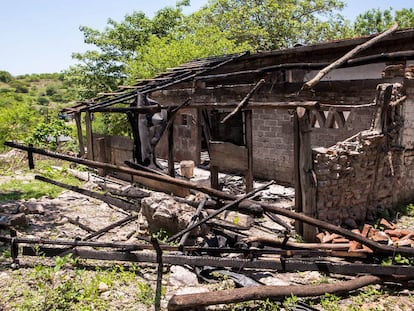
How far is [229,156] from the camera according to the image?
831 centimetres

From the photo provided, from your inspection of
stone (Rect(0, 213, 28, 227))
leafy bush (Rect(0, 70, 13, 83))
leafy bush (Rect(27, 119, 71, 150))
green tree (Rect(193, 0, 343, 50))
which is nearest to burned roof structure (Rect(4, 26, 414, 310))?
stone (Rect(0, 213, 28, 227))

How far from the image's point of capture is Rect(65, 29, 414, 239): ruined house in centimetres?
673

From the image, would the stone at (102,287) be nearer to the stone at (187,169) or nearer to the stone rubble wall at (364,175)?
the stone rubble wall at (364,175)

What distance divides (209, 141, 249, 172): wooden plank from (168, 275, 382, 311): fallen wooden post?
3.94 metres

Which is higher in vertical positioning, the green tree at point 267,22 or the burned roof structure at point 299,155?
the green tree at point 267,22


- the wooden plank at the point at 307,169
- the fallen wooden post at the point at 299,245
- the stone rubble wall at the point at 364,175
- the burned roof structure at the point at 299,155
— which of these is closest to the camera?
the burned roof structure at the point at 299,155

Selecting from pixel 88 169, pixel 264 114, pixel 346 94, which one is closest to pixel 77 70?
pixel 88 169

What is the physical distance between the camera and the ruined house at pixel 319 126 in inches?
265

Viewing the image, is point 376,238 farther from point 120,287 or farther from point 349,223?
point 120,287

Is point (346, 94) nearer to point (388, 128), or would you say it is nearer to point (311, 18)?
point (388, 128)

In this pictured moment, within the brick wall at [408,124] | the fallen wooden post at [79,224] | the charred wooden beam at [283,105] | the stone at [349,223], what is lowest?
the stone at [349,223]

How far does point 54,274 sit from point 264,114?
26.3 feet

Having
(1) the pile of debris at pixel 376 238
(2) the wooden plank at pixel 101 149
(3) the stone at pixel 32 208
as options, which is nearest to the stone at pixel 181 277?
(1) the pile of debris at pixel 376 238

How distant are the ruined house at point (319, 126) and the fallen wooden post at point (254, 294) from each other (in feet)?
6.94
